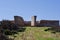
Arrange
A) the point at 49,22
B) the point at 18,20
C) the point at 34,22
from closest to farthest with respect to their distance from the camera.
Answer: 1. the point at 18,20
2. the point at 34,22
3. the point at 49,22

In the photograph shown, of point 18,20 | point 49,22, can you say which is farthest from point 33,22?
point 49,22

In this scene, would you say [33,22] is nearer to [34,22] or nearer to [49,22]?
[34,22]

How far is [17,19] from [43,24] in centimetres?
389

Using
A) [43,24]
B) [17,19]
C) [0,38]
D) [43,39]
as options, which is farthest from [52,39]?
[43,24]

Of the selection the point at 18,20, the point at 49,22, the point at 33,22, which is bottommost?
the point at 49,22

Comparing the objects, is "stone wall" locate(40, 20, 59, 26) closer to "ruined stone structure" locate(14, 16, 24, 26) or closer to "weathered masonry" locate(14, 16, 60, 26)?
"weathered masonry" locate(14, 16, 60, 26)

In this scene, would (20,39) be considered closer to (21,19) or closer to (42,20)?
(21,19)

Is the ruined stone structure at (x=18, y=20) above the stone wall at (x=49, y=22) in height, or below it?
above

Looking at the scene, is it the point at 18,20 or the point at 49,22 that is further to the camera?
the point at 49,22

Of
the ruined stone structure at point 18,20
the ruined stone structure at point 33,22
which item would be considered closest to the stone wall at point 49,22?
the ruined stone structure at point 33,22

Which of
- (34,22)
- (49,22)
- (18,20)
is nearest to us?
(18,20)

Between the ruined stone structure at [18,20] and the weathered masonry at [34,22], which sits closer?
the ruined stone structure at [18,20]

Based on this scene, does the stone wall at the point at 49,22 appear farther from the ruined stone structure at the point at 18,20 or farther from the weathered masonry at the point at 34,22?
the ruined stone structure at the point at 18,20

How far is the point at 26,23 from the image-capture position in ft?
73.5
